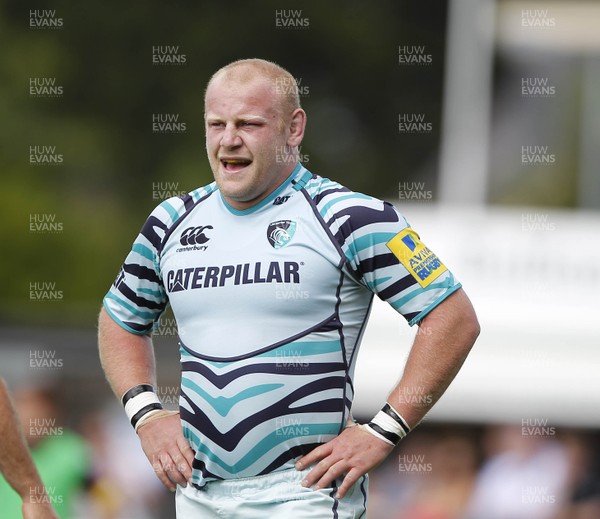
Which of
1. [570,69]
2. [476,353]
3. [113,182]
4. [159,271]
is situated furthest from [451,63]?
[159,271]

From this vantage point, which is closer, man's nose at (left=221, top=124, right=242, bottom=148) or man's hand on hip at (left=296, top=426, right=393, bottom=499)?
man's hand on hip at (left=296, top=426, right=393, bottom=499)

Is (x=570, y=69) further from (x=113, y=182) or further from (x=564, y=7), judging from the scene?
→ (x=113, y=182)

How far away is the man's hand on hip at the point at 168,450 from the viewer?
516 centimetres

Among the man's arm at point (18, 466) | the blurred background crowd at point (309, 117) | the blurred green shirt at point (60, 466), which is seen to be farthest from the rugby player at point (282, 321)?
the blurred background crowd at point (309, 117)

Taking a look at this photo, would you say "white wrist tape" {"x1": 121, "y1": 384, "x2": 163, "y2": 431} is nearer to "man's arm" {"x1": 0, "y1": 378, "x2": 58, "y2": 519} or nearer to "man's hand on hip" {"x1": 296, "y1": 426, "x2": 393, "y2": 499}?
"man's arm" {"x1": 0, "y1": 378, "x2": 58, "y2": 519}

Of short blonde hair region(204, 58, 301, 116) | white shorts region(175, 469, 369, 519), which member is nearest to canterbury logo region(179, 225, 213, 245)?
short blonde hair region(204, 58, 301, 116)

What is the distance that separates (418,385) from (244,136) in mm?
1021

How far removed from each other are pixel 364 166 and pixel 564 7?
6.35 meters

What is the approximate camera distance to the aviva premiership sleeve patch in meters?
4.93

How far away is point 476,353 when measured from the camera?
407 inches

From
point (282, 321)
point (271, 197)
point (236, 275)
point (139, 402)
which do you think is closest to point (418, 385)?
point (282, 321)

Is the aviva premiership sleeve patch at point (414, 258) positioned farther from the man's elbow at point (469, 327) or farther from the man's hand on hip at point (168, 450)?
the man's hand on hip at point (168, 450)

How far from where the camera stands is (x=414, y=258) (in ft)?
16.2

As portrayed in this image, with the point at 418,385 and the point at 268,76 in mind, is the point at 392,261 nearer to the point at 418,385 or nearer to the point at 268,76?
the point at 418,385
